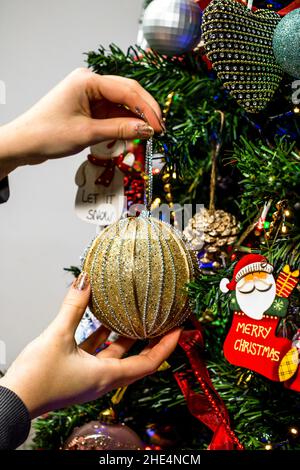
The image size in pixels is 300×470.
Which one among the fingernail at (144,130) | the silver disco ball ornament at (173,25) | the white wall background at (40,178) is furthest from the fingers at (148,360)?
the white wall background at (40,178)

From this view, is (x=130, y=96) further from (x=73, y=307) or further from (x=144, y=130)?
(x=73, y=307)

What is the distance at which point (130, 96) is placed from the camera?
69 cm

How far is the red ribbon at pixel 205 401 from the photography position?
712 mm

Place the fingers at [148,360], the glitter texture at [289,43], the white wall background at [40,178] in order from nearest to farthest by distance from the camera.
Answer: the glitter texture at [289,43] < the fingers at [148,360] < the white wall background at [40,178]

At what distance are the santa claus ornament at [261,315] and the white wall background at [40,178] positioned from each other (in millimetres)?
789

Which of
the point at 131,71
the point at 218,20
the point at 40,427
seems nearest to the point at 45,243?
the point at 40,427

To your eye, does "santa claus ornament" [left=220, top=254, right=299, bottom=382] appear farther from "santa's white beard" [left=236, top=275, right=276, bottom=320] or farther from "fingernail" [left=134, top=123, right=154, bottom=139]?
"fingernail" [left=134, top=123, right=154, bottom=139]

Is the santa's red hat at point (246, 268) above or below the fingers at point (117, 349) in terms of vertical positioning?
above

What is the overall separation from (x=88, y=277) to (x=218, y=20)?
285 millimetres

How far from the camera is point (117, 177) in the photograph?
0.79 meters

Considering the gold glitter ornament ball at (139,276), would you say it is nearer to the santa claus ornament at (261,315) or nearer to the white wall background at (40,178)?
the santa claus ornament at (261,315)

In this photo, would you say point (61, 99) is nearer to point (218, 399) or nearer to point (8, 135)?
point (8, 135)

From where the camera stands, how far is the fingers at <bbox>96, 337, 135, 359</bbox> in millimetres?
719

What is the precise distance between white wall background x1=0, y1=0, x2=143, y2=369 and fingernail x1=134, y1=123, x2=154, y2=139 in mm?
640
